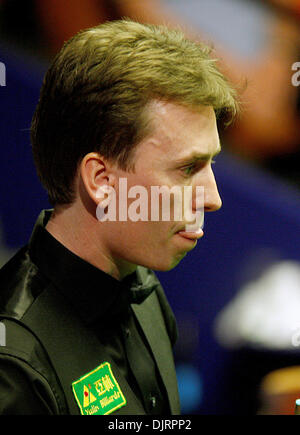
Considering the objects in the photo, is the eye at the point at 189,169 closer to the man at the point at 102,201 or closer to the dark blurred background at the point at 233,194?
the man at the point at 102,201

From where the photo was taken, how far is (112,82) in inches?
36.3

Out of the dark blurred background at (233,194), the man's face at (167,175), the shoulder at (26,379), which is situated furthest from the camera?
the dark blurred background at (233,194)

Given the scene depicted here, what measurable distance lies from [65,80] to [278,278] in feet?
2.96

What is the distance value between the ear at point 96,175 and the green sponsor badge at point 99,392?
0.33 metres

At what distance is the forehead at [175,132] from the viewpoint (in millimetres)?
942

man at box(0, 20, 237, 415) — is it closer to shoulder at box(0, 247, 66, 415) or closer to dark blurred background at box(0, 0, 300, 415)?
shoulder at box(0, 247, 66, 415)

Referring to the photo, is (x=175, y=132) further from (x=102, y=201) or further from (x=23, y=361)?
(x=23, y=361)

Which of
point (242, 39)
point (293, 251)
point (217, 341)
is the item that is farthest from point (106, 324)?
point (242, 39)

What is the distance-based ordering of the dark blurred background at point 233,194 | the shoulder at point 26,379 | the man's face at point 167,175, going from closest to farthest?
the shoulder at point 26,379 < the man's face at point 167,175 < the dark blurred background at point 233,194

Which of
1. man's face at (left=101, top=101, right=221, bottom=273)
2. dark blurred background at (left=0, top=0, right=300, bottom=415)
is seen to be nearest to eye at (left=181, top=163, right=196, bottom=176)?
man's face at (left=101, top=101, right=221, bottom=273)

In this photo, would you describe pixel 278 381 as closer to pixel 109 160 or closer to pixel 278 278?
pixel 278 278

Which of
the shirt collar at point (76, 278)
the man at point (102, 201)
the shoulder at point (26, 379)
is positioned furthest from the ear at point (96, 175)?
the shoulder at point (26, 379)

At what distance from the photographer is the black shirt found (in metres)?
0.99

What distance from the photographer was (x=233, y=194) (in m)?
1.48
